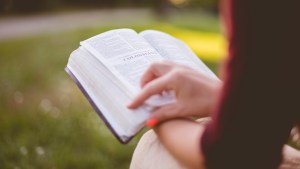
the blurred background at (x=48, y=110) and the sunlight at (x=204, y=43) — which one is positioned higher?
the blurred background at (x=48, y=110)

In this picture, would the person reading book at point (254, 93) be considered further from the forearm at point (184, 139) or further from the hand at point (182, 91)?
the hand at point (182, 91)

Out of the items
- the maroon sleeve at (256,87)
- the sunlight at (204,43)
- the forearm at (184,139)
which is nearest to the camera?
the maroon sleeve at (256,87)

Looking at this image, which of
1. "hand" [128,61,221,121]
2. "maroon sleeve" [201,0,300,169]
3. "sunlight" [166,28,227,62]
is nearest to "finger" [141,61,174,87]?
"hand" [128,61,221,121]

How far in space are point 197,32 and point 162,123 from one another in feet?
32.0

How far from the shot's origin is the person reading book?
2.69ft

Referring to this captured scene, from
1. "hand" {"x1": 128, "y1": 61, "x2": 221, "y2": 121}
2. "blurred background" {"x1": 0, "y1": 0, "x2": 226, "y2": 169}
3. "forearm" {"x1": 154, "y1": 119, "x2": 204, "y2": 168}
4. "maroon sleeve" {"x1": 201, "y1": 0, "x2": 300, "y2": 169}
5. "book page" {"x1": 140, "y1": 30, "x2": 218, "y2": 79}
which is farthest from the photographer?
"blurred background" {"x1": 0, "y1": 0, "x2": 226, "y2": 169}

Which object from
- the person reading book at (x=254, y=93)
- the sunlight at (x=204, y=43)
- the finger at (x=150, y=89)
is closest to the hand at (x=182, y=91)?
the finger at (x=150, y=89)

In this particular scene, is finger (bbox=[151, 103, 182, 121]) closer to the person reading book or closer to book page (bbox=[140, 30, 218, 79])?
the person reading book

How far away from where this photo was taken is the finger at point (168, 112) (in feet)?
3.43

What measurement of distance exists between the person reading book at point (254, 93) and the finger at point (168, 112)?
0.34 feet

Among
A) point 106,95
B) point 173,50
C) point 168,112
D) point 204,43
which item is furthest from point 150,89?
point 204,43

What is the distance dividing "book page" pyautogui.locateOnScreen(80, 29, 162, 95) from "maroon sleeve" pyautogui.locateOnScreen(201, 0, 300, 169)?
37 cm

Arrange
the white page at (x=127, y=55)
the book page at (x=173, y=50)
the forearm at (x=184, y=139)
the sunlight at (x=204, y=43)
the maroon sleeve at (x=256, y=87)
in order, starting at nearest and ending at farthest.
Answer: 1. the maroon sleeve at (x=256, y=87)
2. the forearm at (x=184, y=139)
3. the white page at (x=127, y=55)
4. the book page at (x=173, y=50)
5. the sunlight at (x=204, y=43)

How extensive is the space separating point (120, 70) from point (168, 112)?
27 centimetres
